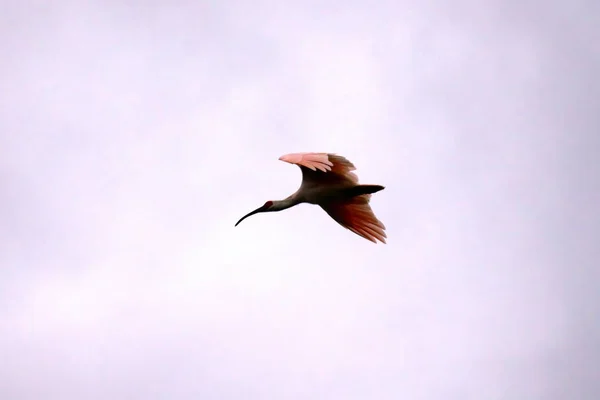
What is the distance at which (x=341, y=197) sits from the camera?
23.2 metres

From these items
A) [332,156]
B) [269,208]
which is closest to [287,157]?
[332,156]

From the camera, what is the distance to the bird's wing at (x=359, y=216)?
2359 cm

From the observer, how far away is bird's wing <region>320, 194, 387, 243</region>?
77.4 ft

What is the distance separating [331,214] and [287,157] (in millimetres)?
3800

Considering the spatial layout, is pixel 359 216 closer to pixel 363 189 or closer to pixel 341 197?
pixel 341 197

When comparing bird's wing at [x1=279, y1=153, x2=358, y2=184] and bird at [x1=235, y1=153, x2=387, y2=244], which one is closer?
bird's wing at [x1=279, y1=153, x2=358, y2=184]

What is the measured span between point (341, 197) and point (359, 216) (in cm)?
75

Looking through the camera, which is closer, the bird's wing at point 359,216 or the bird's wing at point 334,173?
the bird's wing at point 334,173

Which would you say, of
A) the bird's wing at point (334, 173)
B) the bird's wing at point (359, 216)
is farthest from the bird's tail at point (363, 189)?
the bird's wing at point (359, 216)

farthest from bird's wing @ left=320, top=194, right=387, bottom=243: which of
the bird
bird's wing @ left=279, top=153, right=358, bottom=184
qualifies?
bird's wing @ left=279, top=153, right=358, bottom=184

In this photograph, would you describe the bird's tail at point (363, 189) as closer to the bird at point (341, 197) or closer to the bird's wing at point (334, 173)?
the bird at point (341, 197)

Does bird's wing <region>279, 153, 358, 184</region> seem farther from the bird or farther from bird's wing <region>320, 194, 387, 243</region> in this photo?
bird's wing <region>320, 194, 387, 243</region>

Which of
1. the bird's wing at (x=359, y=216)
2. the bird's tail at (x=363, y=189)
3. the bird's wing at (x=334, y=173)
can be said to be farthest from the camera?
the bird's wing at (x=359, y=216)

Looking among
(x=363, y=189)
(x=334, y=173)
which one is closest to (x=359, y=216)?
(x=363, y=189)
